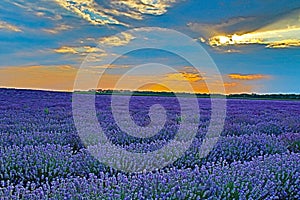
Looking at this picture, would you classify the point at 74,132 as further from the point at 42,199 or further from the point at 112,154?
the point at 42,199

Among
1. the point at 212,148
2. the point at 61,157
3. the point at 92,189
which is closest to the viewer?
the point at 92,189

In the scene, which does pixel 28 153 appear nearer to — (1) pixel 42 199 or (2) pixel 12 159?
(2) pixel 12 159

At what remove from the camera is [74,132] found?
224 inches

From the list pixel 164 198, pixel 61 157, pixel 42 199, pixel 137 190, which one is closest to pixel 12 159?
pixel 61 157

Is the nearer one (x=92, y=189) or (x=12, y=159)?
(x=92, y=189)

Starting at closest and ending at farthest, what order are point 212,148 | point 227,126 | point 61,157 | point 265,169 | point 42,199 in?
1. point 42,199
2. point 265,169
3. point 61,157
4. point 212,148
5. point 227,126

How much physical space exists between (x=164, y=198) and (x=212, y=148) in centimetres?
224

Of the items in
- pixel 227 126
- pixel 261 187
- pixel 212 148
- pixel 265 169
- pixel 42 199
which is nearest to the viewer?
pixel 42 199

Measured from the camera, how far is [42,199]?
233 centimetres

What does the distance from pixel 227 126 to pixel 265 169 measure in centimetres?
376

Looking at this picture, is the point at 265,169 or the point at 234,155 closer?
the point at 265,169

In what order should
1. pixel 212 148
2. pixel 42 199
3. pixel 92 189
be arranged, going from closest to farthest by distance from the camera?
pixel 42 199 → pixel 92 189 → pixel 212 148

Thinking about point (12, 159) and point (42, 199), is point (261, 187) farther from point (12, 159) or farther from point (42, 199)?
point (12, 159)

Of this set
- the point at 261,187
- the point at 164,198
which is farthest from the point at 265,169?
the point at 164,198
